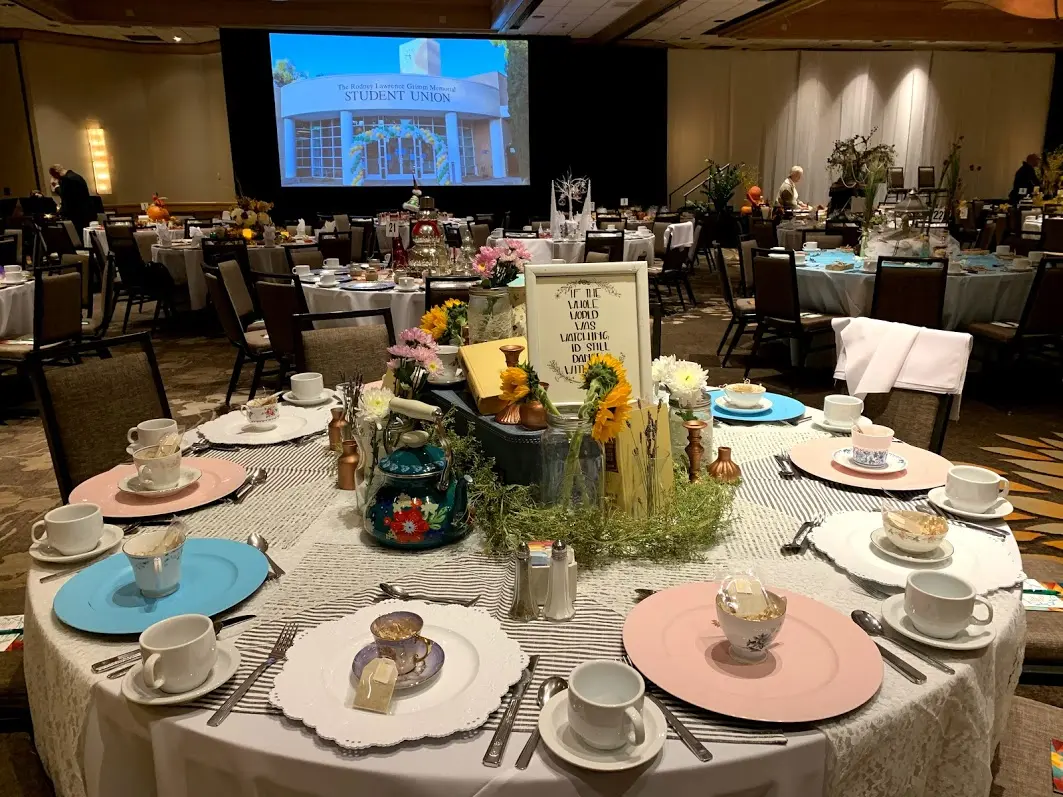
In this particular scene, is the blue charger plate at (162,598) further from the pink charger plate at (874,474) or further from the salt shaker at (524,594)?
the pink charger plate at (874,474)

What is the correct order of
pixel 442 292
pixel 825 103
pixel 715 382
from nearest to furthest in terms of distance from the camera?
pixel 442 292, pixel 715 382, pixel 825 103

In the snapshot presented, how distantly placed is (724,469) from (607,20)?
38.3 ft

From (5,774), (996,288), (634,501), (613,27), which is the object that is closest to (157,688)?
(634,501)

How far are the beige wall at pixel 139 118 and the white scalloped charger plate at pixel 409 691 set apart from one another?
14.9 meters

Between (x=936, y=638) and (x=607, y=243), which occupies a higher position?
(x=607, y=243)

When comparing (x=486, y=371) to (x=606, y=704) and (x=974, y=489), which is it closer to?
(x=606, y=704)

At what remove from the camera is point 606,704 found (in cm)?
86

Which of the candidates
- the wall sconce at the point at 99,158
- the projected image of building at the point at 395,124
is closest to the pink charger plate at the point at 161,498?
the projected image of building at the point at 395,124

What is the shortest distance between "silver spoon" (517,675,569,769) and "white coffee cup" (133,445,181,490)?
967mm

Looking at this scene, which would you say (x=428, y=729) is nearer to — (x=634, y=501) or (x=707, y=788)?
(x=707, y=788)

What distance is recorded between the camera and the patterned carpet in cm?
211

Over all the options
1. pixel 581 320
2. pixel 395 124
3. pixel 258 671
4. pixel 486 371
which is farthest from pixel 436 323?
pixel 395 124

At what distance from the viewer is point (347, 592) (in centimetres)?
123

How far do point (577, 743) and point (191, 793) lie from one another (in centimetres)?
47
